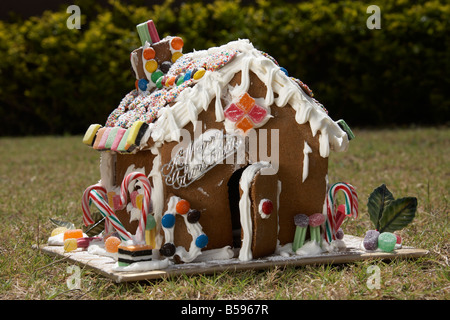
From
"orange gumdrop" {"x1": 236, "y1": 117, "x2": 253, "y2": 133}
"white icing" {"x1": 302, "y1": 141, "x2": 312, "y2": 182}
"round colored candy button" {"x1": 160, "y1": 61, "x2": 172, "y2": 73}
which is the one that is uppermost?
"round colored candy button" {"x1": 160, "y1": 61, "x2": 172, "y2": 73}

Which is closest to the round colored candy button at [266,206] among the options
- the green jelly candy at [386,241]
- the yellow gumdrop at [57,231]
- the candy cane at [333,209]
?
the candy cane at [333,209]

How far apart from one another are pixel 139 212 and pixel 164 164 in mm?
469

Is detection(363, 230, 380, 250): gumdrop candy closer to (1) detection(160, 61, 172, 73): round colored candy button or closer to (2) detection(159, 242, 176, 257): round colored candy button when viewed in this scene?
(2) detection(159, 242, 176, 257): round colored candy button

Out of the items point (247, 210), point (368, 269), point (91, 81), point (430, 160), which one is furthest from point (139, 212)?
point (91, 81)

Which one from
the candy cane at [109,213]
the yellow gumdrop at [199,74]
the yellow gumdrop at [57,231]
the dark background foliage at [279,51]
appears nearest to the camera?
the candy cane at [109,213]

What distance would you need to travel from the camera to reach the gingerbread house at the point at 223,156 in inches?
138

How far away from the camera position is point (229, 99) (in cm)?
365

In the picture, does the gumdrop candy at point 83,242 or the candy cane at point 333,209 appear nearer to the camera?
the candy cane at point 333,209

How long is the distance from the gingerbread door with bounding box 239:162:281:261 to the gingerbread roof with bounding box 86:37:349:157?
323mm

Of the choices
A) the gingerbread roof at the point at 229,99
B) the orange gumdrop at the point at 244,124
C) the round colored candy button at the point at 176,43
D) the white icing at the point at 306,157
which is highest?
the round colored candy button at the point at 176,43

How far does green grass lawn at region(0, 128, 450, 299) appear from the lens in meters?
3.17

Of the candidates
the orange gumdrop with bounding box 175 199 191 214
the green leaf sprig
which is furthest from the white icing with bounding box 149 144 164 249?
the green leaf sprig

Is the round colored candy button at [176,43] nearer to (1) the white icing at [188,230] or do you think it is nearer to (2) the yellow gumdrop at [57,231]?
(1) the white icing at [188,230]

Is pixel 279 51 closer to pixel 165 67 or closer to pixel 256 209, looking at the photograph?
pixel 165 67
